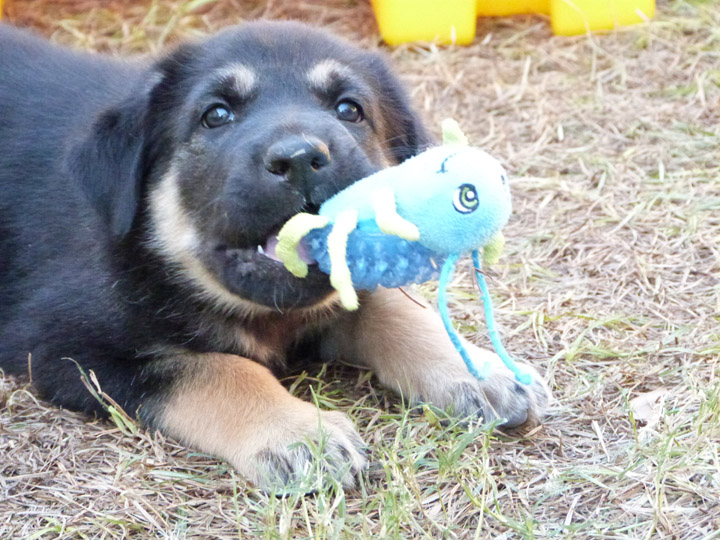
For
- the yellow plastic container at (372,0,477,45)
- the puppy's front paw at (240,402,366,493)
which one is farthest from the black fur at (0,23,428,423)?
the yellow plastic container at (372,0,477,45)

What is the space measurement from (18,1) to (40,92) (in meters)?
3.55

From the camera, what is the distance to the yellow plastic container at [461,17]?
6.67 metres

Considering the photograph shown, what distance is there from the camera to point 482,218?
107 inches

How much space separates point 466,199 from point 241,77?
3.45ft

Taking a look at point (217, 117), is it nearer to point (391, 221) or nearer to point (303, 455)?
point (391, 221)

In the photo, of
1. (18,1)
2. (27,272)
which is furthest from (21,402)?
(18,1)

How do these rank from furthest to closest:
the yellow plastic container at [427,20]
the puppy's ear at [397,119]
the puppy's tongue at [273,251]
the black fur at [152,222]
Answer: the yellow plastic container at [427,20]
the puppy's ear at [397,119]
the black fur at [152,222]
the puppy's tongue at [273,251]

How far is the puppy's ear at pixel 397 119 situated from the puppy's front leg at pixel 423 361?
56 cm

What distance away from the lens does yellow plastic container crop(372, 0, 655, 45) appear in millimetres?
6672

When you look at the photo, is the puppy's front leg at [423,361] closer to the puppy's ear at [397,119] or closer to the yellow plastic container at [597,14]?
the puppy's ear at [397,119]

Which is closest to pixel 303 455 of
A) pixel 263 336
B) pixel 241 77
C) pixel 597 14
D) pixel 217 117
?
pixel 263 336

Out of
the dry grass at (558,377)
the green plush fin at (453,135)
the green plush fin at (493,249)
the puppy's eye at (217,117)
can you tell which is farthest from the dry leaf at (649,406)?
the puppy's eye at (217,117)

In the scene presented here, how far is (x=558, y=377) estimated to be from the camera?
143 inches

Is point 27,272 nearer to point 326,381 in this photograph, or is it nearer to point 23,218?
point 23,218
